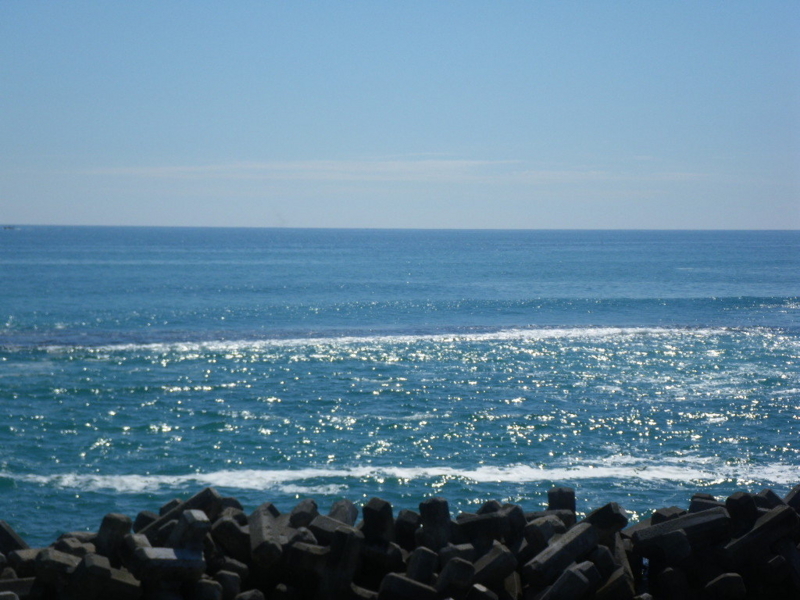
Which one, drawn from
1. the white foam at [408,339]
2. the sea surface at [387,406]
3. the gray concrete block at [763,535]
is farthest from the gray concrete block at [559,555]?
the white foam at [408,339]

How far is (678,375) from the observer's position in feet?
94.6

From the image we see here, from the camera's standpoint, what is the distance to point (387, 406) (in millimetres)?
23625

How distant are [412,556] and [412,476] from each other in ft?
26.9

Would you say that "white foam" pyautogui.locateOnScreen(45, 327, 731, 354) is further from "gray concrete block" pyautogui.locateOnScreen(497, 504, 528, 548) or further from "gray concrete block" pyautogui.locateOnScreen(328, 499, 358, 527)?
"gray concrete block" pyautogui.locateOnScreen(497, 504, 528, 548)

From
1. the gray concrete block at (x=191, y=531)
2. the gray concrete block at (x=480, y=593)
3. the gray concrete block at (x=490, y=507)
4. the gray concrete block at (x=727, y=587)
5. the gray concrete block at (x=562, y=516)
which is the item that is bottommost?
the gray concrete block at (x=727, y=587)

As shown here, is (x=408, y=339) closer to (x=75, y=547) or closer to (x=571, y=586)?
(x=75, y=547)

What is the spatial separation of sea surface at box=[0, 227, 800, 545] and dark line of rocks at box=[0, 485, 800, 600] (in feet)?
17.0

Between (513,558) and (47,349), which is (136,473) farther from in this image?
(47,349)

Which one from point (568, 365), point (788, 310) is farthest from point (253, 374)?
point (788, 310)

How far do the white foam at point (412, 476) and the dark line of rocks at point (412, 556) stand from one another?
668cm

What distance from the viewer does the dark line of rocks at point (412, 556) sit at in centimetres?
818

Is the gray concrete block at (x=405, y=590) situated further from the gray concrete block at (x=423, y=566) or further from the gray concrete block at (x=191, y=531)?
the gray concrete block at (x=191, y=531)

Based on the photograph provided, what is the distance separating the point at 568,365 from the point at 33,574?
24057mm

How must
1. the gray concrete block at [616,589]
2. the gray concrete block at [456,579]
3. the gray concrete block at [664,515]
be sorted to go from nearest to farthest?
the gray concrete block at [456,579] → the gray concrete block at [616,589] → the gray concrete block at [664,515]
